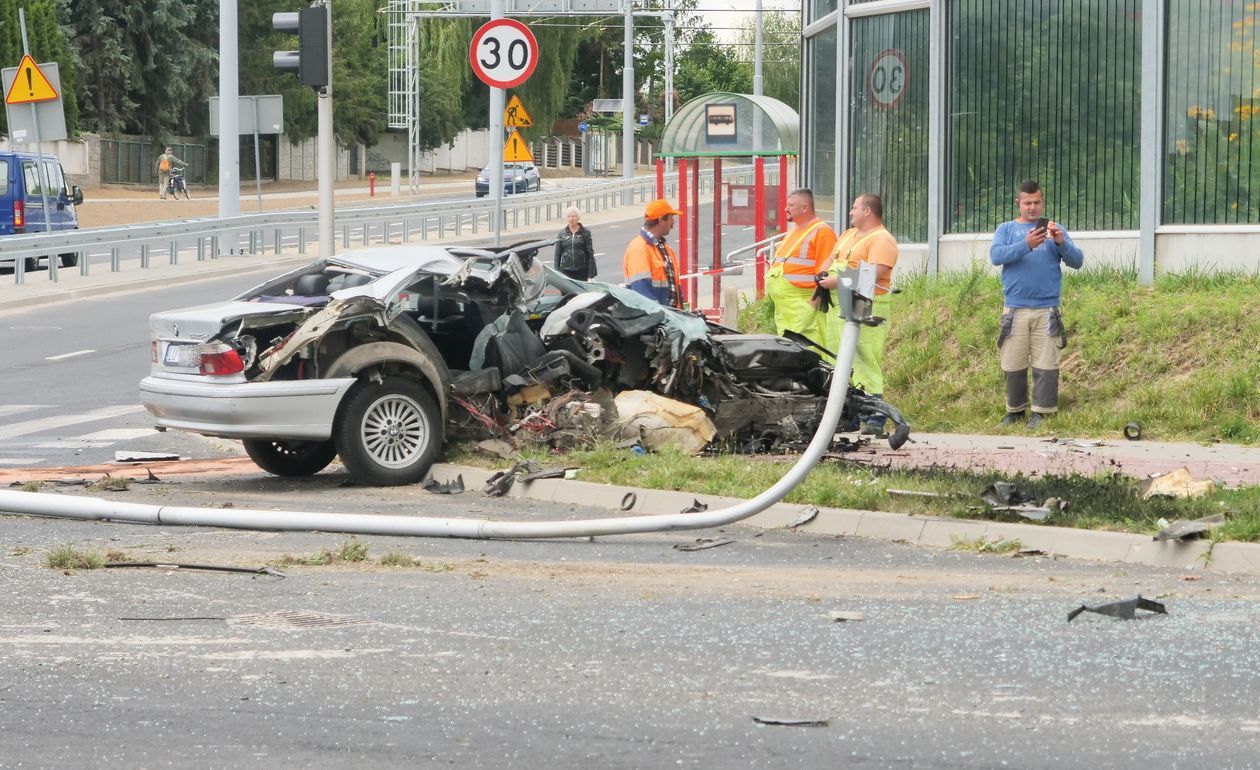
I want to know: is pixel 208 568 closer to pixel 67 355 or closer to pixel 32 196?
pixel 67 355

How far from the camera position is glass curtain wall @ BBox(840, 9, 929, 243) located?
1622cm

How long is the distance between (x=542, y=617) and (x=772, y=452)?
16.5 ft

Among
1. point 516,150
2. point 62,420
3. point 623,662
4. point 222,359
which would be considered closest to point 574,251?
point 516,150

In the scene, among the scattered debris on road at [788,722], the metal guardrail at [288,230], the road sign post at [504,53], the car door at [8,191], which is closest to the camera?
the scattered debris on road at [788,722]

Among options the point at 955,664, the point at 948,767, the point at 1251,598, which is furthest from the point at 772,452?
the point at 948,767

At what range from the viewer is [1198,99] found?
13945mm

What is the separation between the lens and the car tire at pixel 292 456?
458 inches

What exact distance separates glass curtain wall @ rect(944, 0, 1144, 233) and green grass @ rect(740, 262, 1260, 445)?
744 millimetres

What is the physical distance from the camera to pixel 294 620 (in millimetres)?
6613

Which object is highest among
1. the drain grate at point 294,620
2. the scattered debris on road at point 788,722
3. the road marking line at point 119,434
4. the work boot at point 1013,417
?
the work boot at point 1013,417

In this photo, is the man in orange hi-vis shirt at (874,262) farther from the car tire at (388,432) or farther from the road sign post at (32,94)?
the road sign post at (32,94)

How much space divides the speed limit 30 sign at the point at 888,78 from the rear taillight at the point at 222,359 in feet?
26.8

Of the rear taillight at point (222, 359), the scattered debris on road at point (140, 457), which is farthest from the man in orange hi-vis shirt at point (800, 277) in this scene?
the scattered debris on road at point (140, 457)

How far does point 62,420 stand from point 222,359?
16.1 feet
